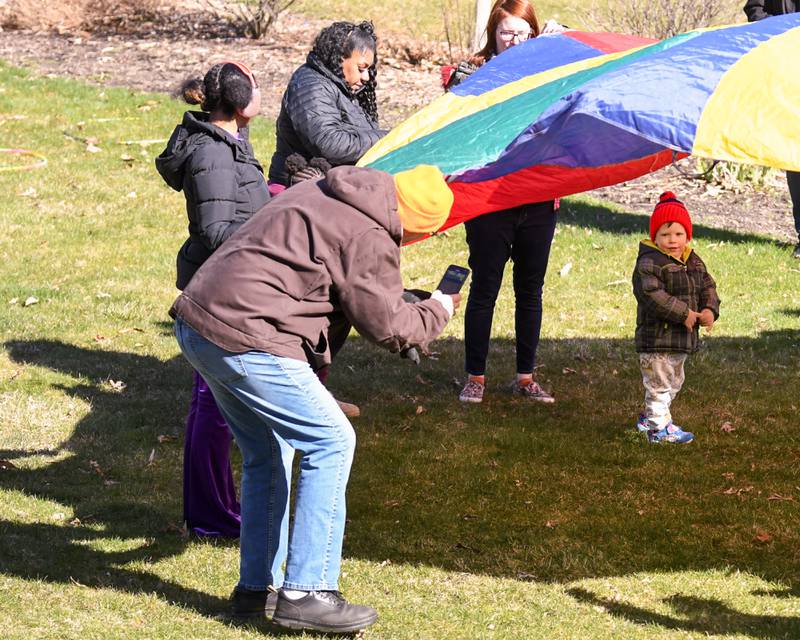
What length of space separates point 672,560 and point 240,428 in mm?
2227

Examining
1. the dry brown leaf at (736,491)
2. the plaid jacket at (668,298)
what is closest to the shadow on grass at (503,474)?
the dry brown leaf at (736,491)

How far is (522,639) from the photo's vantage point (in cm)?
502

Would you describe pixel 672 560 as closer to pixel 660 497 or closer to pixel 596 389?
pixel 660 497

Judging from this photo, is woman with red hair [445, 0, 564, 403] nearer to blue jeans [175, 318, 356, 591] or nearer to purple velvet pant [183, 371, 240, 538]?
purple velvet pant [183, 371, 240, 538]

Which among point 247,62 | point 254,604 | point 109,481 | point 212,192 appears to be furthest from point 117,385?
point 247,62

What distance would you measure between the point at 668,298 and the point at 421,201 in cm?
263

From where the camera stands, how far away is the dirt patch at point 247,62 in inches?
547

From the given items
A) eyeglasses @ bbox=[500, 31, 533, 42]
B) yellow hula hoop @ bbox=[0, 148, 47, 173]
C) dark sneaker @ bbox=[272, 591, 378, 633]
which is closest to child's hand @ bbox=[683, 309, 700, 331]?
eyeglasses @ bbox=[500, 31, 533, 42]

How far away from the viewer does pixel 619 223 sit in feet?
41.7

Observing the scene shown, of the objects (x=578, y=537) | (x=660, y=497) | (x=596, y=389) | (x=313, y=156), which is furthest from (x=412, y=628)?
(x=596, y=389)

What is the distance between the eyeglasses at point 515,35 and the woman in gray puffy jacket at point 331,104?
0.96 meters

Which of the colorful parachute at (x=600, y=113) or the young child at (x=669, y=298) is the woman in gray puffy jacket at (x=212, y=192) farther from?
the young child at (x=669, y=298)

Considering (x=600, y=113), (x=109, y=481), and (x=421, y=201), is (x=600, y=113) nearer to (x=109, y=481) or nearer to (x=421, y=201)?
(x=421, y=201)

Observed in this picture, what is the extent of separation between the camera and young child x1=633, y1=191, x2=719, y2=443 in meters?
6.77
